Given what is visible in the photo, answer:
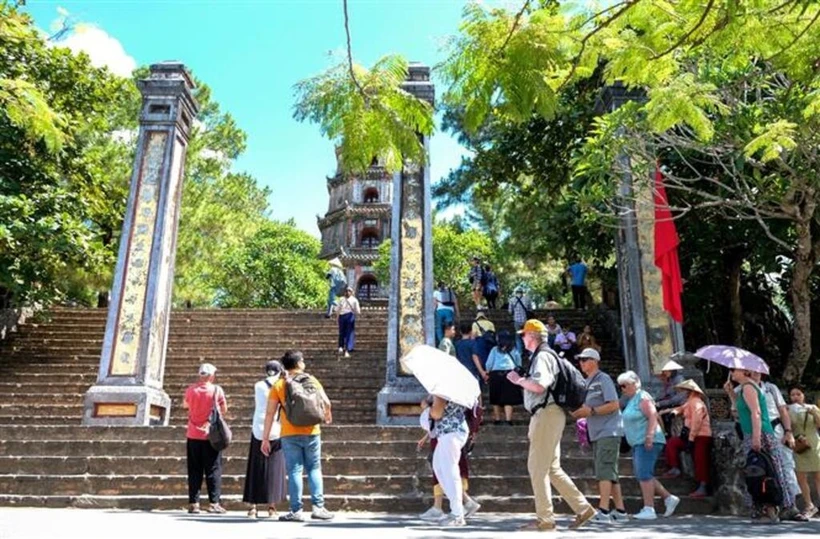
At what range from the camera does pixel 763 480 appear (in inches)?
220

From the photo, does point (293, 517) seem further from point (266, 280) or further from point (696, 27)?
point (266, 280)

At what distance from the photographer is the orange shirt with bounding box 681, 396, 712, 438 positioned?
655 centimetres

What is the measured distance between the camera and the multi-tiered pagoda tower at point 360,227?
36.8 metres

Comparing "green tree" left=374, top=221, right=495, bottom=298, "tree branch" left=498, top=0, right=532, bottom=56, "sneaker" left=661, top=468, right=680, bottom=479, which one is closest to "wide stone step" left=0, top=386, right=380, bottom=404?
"sneaker" left=661, top=468, right=680, bottom=479

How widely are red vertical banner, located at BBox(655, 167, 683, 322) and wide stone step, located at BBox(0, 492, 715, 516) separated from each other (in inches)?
145

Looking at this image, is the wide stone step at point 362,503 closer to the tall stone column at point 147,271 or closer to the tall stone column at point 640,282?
the tall stone column at point 147,271

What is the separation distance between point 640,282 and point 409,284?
3.26m

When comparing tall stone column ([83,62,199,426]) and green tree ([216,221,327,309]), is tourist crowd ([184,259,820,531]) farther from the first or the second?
green tree ([216,221,327,309])

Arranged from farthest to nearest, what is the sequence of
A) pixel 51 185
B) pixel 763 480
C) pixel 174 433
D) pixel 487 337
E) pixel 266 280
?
pixel 266 280 < pixel 51 185 < pixel 487 337 < pixel 174 433 < pixel 763 480

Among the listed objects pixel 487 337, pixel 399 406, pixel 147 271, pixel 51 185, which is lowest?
pixel 399 406

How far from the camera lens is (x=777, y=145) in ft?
19.5

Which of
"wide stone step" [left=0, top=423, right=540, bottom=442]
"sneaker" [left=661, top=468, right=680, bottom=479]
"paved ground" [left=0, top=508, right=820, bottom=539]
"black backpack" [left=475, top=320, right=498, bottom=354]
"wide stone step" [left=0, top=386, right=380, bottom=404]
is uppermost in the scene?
"black backpack" [left=475, top=320, right=498, bottom=354]

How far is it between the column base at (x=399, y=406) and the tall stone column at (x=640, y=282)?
3097 mm

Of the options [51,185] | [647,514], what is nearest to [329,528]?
[647,514]
